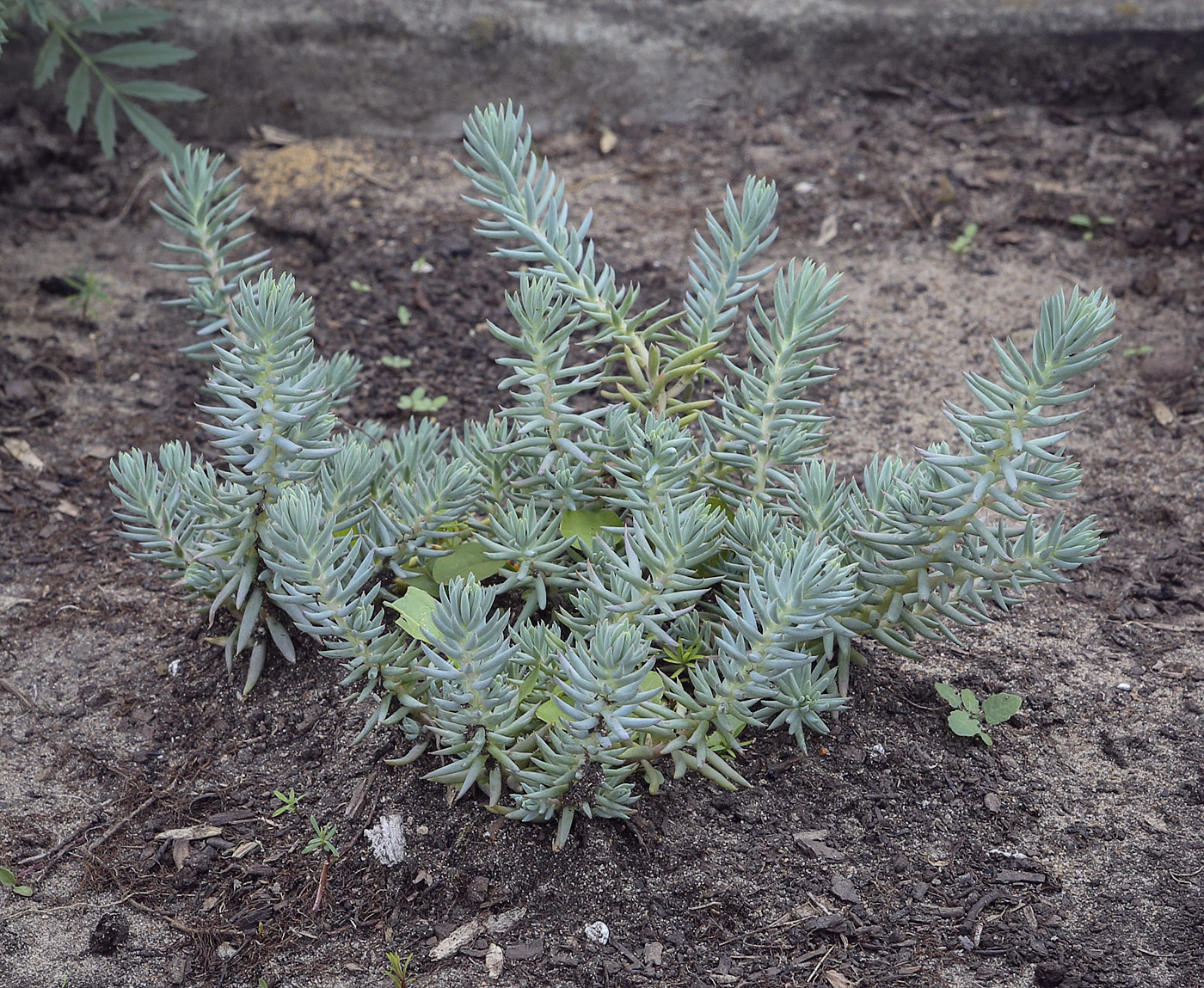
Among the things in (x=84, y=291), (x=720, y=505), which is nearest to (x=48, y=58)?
(x=84, y=291)

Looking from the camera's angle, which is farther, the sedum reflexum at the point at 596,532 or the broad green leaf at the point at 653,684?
the broad green leaf at the point at 653,684

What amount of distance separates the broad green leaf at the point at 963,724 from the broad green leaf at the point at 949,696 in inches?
1.3

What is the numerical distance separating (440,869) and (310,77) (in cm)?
331

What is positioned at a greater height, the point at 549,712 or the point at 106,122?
the point at 106,122

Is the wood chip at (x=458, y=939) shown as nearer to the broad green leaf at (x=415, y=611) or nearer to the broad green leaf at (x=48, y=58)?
the broad green leaf at (x=415, y=611)

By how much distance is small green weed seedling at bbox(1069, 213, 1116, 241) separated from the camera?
375 centimetres

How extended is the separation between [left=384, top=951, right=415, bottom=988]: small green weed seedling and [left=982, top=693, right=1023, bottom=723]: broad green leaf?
1.21m

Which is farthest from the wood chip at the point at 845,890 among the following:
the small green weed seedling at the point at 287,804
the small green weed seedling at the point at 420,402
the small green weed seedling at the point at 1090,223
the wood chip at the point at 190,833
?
the small green weed seedling at the point at 1090,223

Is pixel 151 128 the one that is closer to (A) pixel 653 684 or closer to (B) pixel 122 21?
(B) pixel 122 21

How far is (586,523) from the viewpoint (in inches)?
84.7

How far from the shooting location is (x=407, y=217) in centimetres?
388

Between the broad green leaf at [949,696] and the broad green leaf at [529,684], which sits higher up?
the broad green leaf at [529,684]

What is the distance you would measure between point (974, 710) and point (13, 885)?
6.06ft

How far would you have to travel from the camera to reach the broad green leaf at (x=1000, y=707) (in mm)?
2219
